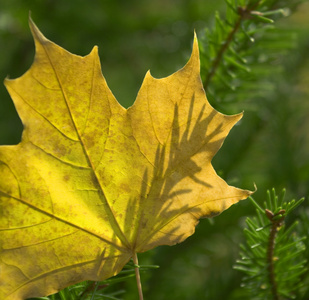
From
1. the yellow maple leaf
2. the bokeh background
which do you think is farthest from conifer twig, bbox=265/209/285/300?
the bokeh background

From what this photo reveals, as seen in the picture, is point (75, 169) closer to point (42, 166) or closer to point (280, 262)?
point (42, 166)

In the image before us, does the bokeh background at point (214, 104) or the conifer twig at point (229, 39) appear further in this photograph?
the bokeh background at point (214, 104)

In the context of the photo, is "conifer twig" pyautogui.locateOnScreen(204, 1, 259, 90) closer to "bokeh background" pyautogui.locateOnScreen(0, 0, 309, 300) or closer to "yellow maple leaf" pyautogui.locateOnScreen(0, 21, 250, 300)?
"bokeh background" pyautogui.locateOnScreen(0, 0, 309, 300)

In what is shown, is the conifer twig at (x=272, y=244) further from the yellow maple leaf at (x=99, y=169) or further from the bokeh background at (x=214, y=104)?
the bokeh background at (x=214, y=104)

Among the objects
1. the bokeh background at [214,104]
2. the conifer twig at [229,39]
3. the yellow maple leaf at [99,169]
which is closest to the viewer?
the yellow maple leaf at [99,169]

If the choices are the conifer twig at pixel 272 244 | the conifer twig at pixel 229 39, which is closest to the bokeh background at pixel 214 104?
the conifer twig at pixel 229 39

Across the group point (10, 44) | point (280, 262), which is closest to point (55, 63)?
point (280, 262)

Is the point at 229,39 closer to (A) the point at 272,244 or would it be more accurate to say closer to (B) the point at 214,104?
(B) the point at 214,104
